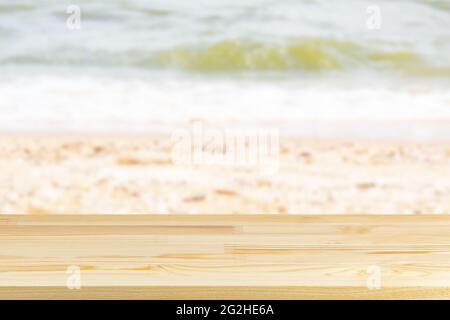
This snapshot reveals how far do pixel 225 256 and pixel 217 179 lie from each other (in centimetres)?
125

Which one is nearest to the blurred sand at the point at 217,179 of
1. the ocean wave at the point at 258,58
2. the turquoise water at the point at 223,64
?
the turquoise water at the point at 223,64

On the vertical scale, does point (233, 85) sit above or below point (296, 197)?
above

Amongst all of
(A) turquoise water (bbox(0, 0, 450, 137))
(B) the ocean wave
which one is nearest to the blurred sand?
(A) turquoise water (bbox(0, 0, 450, 137))

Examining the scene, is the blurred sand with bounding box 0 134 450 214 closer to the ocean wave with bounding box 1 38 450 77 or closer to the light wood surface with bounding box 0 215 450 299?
the ocean wave with bounding box 1 38 450 77

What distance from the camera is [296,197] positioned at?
2199 mm

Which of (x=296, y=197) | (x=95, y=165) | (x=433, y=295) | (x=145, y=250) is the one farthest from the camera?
(x=95, y=165)

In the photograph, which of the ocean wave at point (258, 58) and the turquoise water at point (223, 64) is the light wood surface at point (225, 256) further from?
the ocean wave at point (258, 58)

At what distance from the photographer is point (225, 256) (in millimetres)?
1009

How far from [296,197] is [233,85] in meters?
0.57

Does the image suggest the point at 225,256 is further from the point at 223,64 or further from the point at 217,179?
the point at 223,64

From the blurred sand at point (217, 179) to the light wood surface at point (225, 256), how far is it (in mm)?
940

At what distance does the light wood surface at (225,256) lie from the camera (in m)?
0.90
